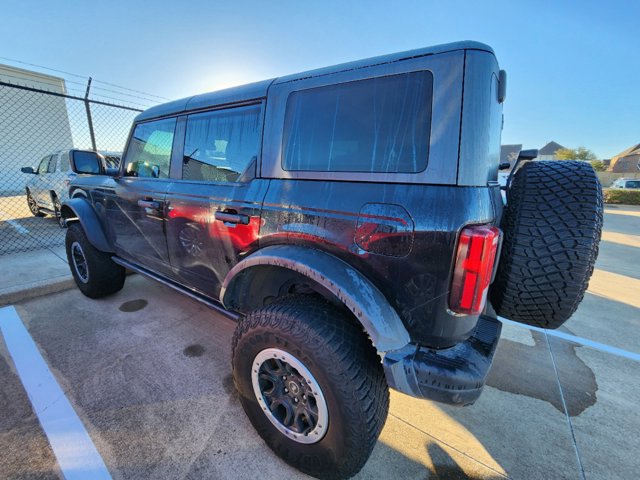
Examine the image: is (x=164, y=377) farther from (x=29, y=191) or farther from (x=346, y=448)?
(x=29, y=191)

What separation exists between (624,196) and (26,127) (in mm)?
38961

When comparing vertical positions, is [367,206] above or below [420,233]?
above

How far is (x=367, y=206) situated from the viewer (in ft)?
4.54

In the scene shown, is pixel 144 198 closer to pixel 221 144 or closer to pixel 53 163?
pixel 221 144

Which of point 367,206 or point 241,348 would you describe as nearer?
point 367,206

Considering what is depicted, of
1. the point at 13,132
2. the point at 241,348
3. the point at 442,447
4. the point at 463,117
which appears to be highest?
the point at 13,132

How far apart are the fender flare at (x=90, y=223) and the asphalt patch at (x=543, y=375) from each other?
397cm

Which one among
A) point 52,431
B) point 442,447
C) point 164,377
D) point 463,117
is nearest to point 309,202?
point 463,117

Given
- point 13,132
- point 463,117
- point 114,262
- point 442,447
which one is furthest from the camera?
point 13,132

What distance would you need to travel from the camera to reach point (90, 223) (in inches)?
125

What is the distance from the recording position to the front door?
2.52 metres

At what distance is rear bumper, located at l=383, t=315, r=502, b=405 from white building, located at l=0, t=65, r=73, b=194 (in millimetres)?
19503

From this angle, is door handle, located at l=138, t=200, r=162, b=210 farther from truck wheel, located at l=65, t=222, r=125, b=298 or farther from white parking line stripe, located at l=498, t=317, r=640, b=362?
white parking line stripe, located at l=498, t=317, r=640, b=362

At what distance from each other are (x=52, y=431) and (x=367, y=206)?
233 cm
